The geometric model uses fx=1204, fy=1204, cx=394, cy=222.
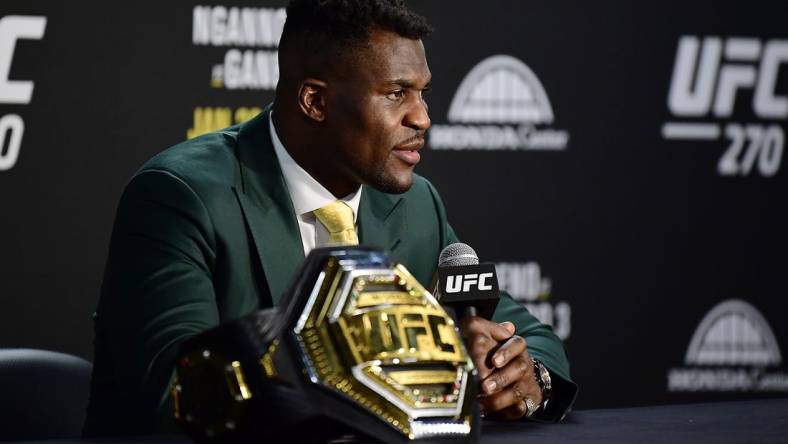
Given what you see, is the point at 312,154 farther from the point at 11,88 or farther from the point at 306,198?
the point at 11,88

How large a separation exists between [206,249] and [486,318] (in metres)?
0.42

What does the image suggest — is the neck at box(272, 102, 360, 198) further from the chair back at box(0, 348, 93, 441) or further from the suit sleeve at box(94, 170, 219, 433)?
the chair back at box(0, 348, 93, 441)

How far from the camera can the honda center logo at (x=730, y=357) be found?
3268mm

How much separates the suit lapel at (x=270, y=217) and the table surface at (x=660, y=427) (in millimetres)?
391

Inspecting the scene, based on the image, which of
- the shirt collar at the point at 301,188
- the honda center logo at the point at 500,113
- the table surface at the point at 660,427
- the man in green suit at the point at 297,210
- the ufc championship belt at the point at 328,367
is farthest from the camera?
the honda center logo at the point at 500,113

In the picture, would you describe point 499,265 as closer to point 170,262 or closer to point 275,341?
point 170,262

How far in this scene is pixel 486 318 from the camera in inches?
57.6

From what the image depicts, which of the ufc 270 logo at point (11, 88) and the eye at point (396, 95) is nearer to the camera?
the eye at point (396, 95)

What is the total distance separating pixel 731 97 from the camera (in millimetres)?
3367

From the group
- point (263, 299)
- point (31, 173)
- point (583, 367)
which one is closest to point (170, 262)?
point (263, 299)

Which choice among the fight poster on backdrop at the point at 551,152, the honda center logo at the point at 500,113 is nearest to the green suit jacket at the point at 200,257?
the fight poster on backdrop at the point at 551,152

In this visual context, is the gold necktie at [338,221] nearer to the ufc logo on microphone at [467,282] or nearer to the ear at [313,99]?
the ear at [313,99]

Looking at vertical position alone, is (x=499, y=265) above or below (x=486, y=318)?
below

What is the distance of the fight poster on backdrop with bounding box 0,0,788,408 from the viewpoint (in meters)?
2.73
